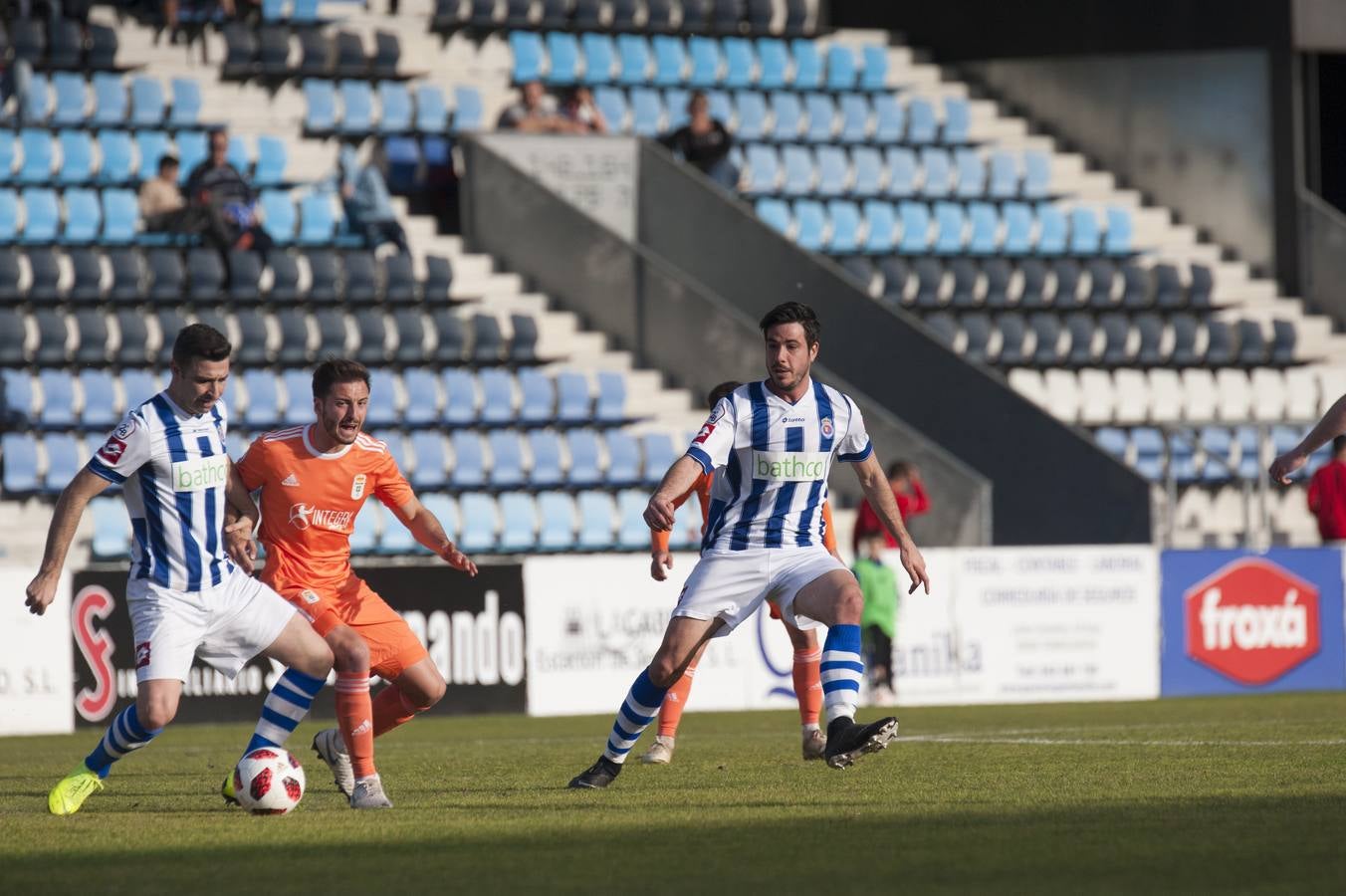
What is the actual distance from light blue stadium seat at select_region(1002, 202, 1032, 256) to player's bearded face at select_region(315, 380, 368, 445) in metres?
18.1

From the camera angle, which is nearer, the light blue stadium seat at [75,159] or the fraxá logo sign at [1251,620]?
the fraxá logo sign at [1251,620]

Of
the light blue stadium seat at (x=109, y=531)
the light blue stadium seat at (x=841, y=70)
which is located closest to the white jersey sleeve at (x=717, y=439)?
the light blue stadium seat at (x=109, y=531)

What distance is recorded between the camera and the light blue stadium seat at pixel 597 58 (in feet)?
87.4

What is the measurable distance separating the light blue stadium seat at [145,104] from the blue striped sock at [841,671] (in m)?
15.6

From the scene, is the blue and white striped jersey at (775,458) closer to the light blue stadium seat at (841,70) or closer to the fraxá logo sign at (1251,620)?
the fraxá logo sign at (1251,620)

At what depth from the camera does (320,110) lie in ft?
80.1

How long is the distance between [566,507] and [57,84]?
22.8 feet

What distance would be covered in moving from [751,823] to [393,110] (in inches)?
689

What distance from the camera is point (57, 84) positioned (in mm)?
22797

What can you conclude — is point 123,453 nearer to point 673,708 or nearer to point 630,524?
point 673,708

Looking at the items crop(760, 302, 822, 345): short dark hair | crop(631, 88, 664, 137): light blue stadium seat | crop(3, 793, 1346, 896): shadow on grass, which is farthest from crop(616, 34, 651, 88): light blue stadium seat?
crop(3, 793, 1346, 896): shadow on grass

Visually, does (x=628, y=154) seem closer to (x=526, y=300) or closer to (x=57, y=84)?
(x=526, y=300)

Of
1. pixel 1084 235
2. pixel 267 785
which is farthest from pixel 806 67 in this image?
pixel 267 785

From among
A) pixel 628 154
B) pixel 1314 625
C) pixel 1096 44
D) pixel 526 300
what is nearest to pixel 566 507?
pixel 526 300
